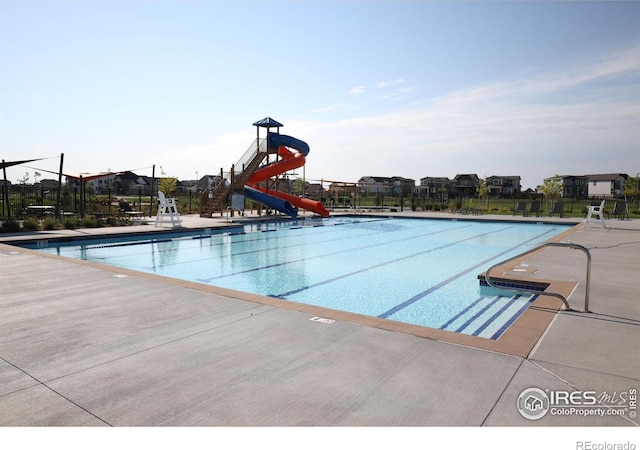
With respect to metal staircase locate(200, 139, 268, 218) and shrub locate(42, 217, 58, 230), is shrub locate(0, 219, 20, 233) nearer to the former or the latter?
shrub locate(42, 217, 58, 230)

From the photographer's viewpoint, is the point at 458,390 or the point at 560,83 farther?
the point at 560,83

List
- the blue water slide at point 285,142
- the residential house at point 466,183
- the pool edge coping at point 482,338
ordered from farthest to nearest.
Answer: the residential house at point 466,183 → the blue water slide at point 285,142 → the pool edge coping at point 482,338

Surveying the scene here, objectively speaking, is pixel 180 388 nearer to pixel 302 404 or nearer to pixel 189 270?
pixel 302 404

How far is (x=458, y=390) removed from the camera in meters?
2.57

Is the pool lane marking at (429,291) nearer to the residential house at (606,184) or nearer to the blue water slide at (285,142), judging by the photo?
the blue water slide at (285,142)

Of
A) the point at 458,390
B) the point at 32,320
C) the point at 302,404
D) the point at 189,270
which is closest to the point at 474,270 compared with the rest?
the point at 189,270

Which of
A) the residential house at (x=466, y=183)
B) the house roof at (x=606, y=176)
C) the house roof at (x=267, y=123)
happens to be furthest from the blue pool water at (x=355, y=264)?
the house roof at (x=606, y=176)

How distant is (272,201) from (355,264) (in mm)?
11835

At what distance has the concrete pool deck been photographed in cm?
230

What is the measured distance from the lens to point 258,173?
70.2ft

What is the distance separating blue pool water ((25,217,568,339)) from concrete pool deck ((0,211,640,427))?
70.6 inches

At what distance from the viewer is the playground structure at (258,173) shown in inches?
800

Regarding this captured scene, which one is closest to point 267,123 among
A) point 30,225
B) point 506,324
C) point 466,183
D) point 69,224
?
point 69,224

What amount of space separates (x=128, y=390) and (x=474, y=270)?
8175 millimetres
